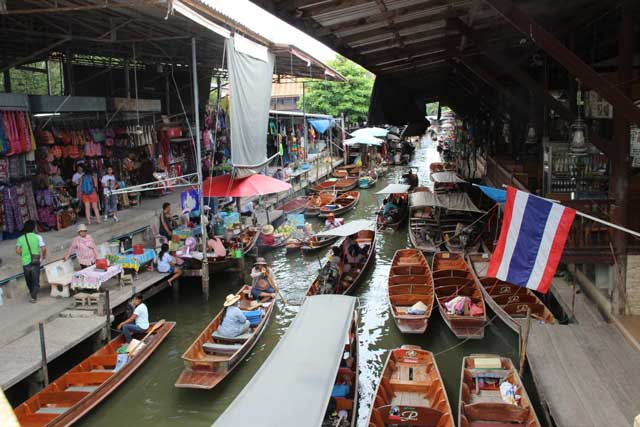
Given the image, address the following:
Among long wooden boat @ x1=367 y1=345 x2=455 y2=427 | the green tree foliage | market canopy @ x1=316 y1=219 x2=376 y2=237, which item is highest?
the green tree foliage

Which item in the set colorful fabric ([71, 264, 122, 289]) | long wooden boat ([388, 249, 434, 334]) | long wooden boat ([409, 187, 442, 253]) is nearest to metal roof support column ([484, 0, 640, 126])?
long wooden boat ([388, 249, 434, 334])

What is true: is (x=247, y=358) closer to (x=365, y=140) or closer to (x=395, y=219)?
(x=395, y=219)

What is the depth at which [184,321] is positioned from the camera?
41.3ft

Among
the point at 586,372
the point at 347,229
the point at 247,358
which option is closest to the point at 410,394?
the point at 586,372

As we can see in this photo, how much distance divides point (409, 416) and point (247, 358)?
401 centimetres

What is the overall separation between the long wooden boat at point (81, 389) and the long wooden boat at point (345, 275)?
3.77 meters

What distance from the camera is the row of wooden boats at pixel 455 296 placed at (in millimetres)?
10938

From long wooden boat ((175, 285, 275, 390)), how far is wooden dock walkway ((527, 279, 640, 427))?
4.70 meters

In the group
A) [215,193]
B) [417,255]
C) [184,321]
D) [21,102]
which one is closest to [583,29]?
[417,255]

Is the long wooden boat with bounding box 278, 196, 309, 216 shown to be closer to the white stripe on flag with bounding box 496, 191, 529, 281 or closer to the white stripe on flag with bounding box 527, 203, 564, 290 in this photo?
the white stripe on flag with bounding box 496, 191, 529, 281

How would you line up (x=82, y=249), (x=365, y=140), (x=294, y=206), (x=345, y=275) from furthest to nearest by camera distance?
(x=365, y=140) < (x=294, y=206) < (x=345, y=275) < (x=82, y=249)

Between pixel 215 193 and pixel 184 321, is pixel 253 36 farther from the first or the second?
A: pixel 184 321

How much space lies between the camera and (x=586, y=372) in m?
7.45

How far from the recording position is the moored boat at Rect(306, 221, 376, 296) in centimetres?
1280
